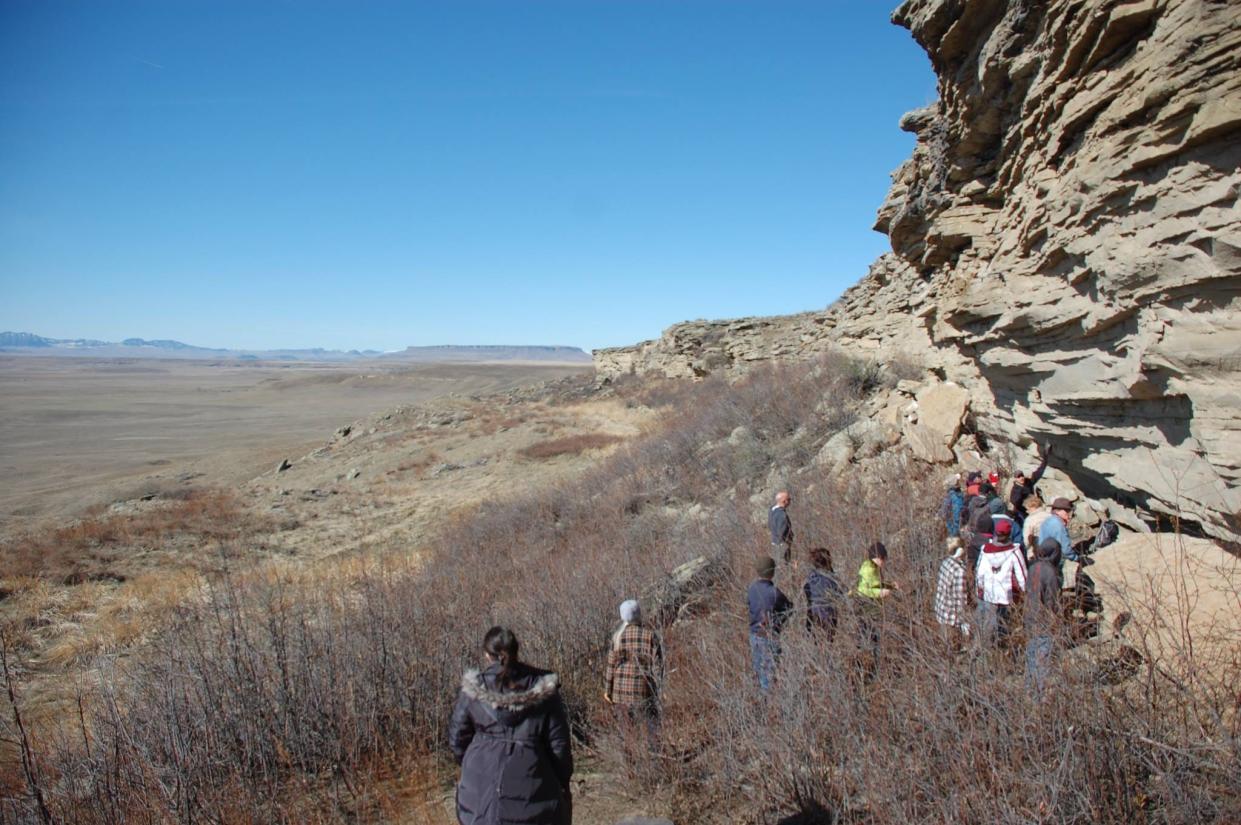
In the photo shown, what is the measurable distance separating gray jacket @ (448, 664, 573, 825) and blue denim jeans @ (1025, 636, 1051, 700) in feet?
7.47

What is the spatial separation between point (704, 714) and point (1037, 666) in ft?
7.79

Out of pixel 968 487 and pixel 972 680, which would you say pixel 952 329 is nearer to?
pixel 968 487

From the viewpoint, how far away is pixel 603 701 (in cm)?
585

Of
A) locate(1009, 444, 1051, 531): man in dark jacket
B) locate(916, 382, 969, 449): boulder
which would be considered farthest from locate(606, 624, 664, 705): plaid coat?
locate(916, 382, 969, 449): boulder

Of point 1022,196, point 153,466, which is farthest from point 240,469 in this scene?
point 1022,196

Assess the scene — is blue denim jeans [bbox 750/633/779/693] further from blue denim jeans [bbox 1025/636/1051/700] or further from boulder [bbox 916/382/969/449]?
boulder [bbox 916/382/969/449]

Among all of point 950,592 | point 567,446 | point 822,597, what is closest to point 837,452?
point 950,592

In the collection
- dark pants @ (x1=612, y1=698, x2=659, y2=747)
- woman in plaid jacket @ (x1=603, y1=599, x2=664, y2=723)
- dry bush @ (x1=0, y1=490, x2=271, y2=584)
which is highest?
woman in plaid jacket @ (x1=603, y1=599, x2=664, y2=723)

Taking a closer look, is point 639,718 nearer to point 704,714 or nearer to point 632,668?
point 632,668

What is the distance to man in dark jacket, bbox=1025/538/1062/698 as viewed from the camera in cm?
330

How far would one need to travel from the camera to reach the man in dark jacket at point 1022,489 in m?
7.18

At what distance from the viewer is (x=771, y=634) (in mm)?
4773

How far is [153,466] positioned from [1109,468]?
40.3 metres

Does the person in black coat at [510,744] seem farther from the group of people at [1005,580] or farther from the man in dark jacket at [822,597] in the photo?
the group of people at [1005,580]
